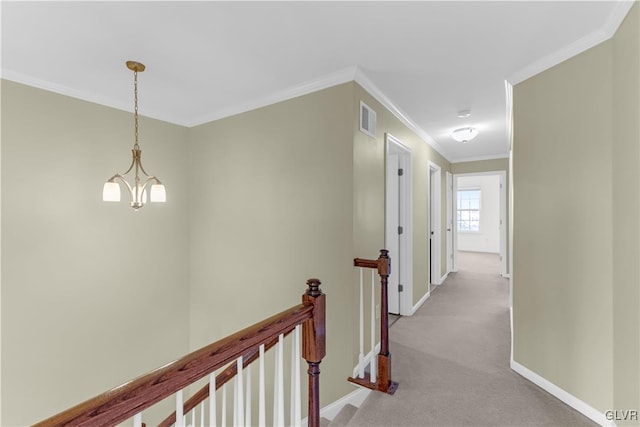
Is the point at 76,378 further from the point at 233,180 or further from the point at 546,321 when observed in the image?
the point at 546,321

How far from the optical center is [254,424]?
291 cm

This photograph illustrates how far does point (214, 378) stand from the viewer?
102 centimetres

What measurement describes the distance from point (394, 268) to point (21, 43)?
3.82 m

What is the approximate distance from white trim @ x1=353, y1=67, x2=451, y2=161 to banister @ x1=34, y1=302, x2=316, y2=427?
1.91 m

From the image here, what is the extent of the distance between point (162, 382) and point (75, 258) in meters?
2.58

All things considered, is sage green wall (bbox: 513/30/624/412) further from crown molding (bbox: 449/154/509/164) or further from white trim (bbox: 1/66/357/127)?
crown molding (bbox: 449/154/509/164)

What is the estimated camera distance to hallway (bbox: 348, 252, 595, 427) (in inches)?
73.6

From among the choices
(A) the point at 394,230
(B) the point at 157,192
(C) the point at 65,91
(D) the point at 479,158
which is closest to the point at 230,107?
(B) the point at 157,192

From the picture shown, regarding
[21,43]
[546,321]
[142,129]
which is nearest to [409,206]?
[546,321]

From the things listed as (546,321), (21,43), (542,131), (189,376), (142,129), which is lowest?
(546,321)

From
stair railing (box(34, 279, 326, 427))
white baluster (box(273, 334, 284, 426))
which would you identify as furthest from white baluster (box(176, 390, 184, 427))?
white baluster (box(273, 334, 284, 426))

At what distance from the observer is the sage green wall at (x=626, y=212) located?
1.47 meters

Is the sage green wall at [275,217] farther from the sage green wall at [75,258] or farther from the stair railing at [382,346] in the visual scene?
the sage green wall at [75,258]

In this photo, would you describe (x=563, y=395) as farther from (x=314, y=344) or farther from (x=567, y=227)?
(x=314, y=344)
